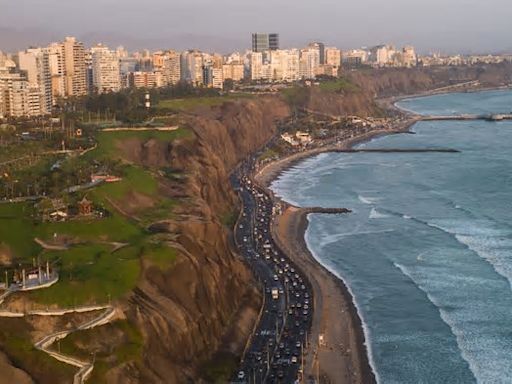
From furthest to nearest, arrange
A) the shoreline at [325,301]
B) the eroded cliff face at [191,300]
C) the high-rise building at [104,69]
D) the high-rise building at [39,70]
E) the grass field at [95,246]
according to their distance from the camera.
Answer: the high-rise building at [104,69] → the high-rise building at [39,70] → the shoreline at [325,301] → the grass field at [95,246] → the eroded cliff face at [191,300]

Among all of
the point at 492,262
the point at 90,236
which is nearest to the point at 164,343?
the point at 90,236

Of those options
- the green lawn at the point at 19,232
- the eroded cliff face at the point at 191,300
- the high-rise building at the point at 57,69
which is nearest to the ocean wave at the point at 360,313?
the eroded cliff face at the point at 191,300

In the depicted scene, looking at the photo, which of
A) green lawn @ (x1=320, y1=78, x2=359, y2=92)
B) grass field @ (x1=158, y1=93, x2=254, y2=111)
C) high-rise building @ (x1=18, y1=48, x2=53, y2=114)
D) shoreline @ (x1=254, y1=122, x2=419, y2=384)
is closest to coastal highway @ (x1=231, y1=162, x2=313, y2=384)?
shoreline @ (x1=254, y1=122, x2=419, y2=384)

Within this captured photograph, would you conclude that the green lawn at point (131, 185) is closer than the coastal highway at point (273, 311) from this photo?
No

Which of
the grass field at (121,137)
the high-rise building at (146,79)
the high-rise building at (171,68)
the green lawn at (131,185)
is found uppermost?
the high-rise building at (171,68)

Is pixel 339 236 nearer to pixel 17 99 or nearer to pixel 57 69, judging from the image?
pixel 17 99

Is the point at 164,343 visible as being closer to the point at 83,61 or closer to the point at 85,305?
the point at 85,305

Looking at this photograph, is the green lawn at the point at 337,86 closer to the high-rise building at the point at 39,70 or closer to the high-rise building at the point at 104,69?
the high-rise building at the point at 104,69
